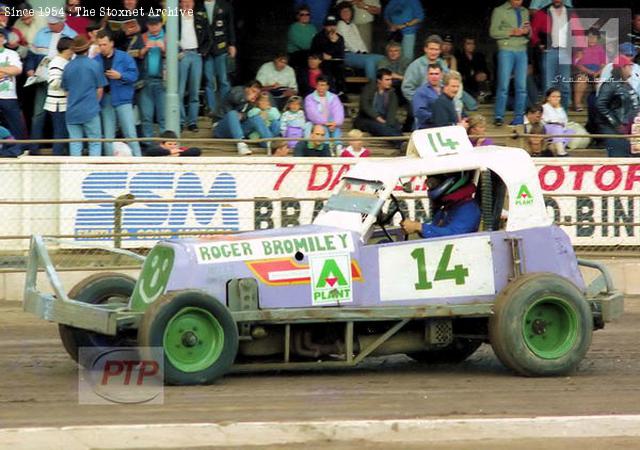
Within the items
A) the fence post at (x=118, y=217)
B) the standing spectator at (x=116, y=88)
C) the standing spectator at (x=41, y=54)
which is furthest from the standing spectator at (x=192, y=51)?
the fence post at (x=118, y=217)

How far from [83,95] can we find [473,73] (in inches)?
235

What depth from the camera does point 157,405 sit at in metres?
8.38

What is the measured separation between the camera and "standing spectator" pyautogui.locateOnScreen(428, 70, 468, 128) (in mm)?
14758

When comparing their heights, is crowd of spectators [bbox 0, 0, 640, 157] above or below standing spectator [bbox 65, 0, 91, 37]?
below

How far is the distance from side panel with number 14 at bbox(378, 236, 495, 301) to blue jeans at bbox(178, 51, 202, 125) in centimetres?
775

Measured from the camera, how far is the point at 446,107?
14.8 meters

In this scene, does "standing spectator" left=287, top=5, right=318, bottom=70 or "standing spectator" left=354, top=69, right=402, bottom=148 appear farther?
"standing spectator" left=287, top=5, right=318, bottom=70

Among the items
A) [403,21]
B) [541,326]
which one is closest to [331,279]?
[541,326]

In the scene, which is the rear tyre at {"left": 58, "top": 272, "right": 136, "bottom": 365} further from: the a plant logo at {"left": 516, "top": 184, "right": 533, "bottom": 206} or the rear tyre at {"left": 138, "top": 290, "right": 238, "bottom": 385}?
the a plant logo at {"left": 516, "top": 184, "right": 533, "bottom": 206}

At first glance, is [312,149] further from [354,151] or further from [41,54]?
[41,54]

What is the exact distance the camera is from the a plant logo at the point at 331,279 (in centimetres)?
920

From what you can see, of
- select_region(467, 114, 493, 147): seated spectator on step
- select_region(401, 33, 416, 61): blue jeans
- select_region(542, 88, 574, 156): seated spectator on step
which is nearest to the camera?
select_region(467, 114, 493, 147): seated spectator on step

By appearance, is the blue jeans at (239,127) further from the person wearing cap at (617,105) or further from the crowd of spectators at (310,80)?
the person wearing cap at (617,105)

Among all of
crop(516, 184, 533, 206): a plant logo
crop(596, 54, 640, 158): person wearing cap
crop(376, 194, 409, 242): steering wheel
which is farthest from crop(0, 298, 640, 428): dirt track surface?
crop(596, 54, 640, 158): person wearing cap
